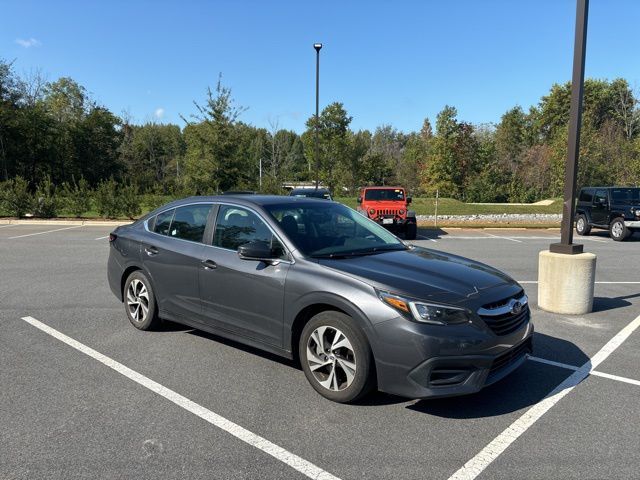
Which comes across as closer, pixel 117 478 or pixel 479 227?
pixel 117 478

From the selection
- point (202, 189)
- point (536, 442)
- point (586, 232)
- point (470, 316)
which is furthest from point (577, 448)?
point (202, 189)

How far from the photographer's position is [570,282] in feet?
21.7

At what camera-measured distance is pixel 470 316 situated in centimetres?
351

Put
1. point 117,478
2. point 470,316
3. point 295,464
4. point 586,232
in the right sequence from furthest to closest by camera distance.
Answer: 1. point 586,232
2. point 470,316
3. point 295,464
4. point 117,478

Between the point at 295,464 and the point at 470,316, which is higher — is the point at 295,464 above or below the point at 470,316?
below

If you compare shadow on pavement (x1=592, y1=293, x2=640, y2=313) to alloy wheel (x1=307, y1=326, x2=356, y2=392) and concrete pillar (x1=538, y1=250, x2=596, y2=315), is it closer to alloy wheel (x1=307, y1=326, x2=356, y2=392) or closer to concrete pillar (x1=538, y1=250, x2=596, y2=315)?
concrete pillar (x1=538, y1=250, x2=596, y2=315)

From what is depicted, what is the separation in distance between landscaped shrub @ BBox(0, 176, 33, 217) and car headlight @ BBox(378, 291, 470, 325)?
2253 centimetres

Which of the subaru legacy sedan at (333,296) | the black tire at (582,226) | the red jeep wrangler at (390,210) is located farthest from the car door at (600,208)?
the subaru legacy sedan at (333,296)

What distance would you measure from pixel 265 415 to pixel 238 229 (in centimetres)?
177

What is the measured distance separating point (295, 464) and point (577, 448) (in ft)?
5.88

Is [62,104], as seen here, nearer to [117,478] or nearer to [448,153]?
→ [448,153]

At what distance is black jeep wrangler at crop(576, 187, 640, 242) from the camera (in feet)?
55.2

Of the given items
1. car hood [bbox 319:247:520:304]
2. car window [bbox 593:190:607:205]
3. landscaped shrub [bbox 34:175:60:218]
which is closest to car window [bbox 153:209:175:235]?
car hood [bbox 319:247:520:304]

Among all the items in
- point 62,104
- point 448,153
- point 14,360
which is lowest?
point 14,360
